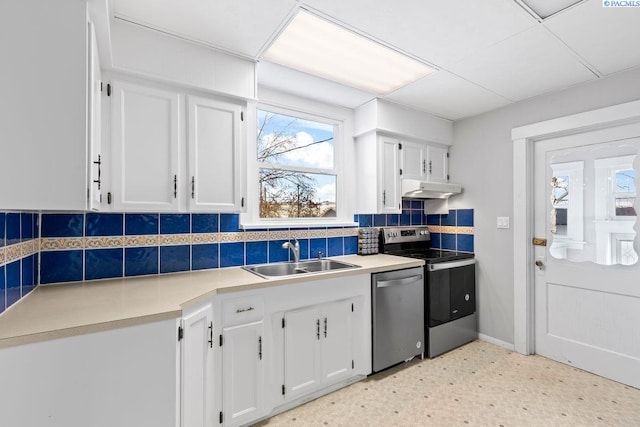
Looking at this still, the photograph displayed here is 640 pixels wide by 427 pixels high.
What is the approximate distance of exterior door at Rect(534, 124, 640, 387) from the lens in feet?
7.44

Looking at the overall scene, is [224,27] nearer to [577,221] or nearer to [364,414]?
[364,414]

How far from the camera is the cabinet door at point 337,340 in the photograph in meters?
2.10

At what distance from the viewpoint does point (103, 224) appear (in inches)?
73.2

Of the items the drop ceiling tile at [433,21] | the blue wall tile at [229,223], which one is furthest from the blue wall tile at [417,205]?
the blue wall tile at [229,223]

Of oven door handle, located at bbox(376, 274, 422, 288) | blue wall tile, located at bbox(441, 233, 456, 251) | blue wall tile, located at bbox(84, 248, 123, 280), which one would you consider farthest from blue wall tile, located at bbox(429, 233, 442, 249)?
blue wall tile, located at bbox(84, 248, 123, 280)

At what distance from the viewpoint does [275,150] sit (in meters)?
2.61

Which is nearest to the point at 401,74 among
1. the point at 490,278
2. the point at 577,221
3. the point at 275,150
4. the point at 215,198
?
the point at 275,150

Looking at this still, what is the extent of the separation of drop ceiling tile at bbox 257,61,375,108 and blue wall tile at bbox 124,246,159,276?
1514mm

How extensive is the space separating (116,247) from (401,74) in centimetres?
240

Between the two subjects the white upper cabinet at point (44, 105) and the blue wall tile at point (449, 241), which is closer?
the white upper cabinet at point (44, 105)

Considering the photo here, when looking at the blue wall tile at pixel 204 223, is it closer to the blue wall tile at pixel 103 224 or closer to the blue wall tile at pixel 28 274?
the blue wall tile at pixel 103 224

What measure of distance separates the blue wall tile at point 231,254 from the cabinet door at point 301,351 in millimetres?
645

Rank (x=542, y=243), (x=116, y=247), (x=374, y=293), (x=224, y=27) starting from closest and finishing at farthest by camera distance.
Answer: (x=224, y=27) < (x=116, y=247) < (x=374, y=293) < (x=542, y=243)

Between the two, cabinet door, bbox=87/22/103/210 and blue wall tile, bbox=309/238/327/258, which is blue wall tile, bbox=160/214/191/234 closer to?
cabinet door, bbox=87/22/103/210
